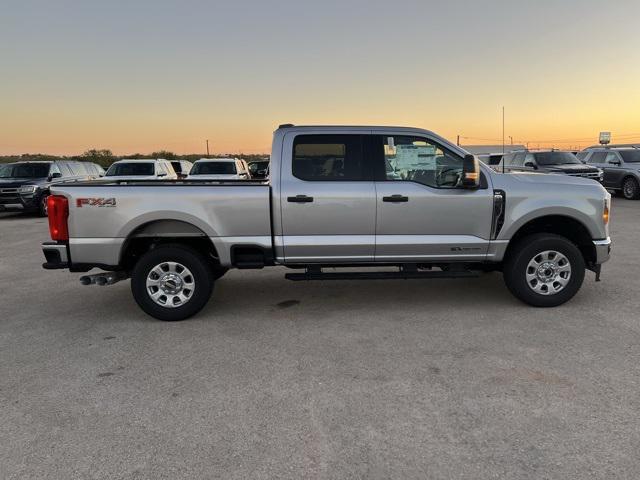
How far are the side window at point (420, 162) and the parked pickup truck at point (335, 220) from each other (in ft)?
0.04

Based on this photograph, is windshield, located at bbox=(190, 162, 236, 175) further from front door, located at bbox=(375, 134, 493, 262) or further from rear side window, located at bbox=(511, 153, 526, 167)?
front door, located at bbox=(375, 134, 493, 262)

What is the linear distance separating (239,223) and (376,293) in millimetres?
2100

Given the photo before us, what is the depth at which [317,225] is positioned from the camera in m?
5.14

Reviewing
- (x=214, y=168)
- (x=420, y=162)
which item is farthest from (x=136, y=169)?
A: (x=420, y=162)

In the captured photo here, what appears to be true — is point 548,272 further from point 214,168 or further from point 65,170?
point 65,170

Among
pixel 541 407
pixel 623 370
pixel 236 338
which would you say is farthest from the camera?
pixel 236 338

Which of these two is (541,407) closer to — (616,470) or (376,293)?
(616,470)

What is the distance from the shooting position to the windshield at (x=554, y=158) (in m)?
17.4

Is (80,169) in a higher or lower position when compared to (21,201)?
higher

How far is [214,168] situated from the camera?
15898mm

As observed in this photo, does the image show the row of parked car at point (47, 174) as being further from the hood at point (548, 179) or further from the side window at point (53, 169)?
the hood at point (548, 179)

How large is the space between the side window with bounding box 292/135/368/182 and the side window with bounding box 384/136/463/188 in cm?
33

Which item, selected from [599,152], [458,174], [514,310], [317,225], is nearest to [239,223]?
[317,225]

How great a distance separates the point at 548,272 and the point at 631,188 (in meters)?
15.7
